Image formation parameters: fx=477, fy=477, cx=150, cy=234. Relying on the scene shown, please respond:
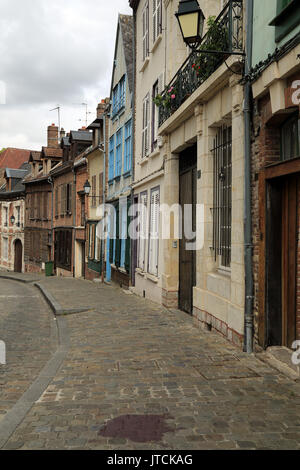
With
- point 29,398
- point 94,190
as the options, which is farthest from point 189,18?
point 94,190

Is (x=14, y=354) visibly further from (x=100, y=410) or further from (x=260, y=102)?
(x=260, y=102)

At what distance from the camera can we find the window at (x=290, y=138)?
5.85m

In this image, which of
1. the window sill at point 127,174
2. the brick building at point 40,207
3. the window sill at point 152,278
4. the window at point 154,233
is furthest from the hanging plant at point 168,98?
the brick building at point 40,207

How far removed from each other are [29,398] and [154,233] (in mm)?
8261

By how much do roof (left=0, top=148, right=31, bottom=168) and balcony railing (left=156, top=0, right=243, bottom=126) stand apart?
38.7 meters

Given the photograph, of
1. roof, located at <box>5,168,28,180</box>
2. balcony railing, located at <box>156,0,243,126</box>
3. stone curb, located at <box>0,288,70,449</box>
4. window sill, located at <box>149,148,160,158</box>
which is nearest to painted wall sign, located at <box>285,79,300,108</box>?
balcony railing, located at <box>156,0,243,126</box>

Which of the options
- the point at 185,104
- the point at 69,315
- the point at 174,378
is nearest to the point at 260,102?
the point at 185,104

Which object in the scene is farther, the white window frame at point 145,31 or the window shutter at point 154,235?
the white window frame at point 145,31

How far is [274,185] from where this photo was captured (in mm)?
6219

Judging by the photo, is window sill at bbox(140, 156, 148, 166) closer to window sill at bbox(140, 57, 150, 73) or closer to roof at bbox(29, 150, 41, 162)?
window sill at bbox(140, 57, 150, 73)

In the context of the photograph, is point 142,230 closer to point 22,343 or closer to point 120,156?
point 120,156

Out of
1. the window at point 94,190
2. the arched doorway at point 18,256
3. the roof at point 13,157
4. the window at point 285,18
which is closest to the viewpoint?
the window at point 285,18

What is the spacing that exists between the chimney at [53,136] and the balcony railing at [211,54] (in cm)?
2563

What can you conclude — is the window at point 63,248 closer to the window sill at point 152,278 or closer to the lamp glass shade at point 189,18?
the window sill at point 152,278
